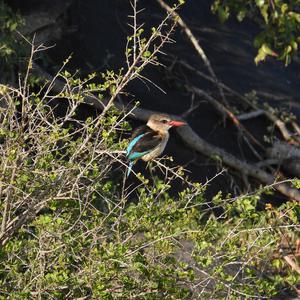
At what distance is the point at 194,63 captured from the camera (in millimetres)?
9352

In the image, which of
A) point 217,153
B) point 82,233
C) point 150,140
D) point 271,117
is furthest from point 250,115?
point 82,233

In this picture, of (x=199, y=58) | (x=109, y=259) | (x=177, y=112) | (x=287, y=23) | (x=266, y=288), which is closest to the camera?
(x=109, y=259)

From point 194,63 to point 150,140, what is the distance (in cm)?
312

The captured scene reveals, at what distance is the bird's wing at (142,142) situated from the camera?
610 cm

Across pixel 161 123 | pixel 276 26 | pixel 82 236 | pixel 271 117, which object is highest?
pixel 82 236

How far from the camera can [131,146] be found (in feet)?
20.0

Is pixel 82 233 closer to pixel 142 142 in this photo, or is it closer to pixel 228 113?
pixel 142 142

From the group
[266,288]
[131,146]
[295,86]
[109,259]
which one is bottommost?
[295,86]

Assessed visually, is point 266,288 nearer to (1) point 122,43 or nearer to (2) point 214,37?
(1) point 122,43

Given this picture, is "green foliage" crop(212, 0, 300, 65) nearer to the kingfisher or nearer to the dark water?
the kingfisher

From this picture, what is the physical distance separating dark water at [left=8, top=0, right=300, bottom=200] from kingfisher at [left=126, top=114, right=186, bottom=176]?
1125 millimetres

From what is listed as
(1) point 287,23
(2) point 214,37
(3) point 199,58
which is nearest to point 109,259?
(1) point 287,23

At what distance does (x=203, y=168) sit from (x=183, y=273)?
410 cm

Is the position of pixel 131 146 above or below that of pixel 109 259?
below
